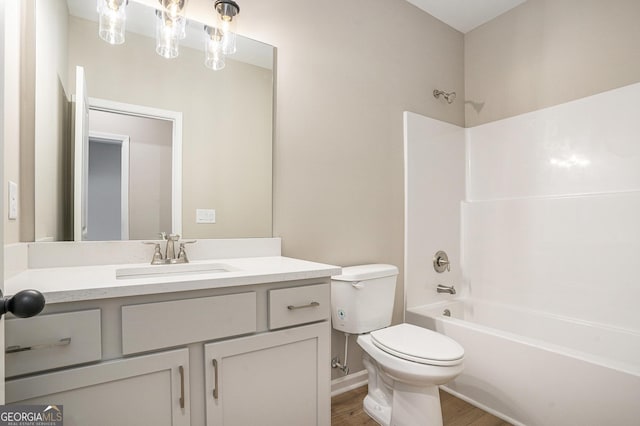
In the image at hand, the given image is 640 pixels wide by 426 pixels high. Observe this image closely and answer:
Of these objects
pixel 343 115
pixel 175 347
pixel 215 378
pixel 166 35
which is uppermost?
pixel 166 35

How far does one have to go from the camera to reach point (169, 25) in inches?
57.1

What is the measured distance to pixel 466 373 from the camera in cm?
189

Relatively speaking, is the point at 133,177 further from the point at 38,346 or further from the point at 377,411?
the point at 377,411

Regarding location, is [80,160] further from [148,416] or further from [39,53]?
[148,416]

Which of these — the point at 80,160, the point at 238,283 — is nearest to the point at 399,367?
the point at 238,283

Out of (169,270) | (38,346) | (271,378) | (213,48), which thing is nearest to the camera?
(38,346)

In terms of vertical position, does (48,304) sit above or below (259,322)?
above

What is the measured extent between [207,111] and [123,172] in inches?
18.8

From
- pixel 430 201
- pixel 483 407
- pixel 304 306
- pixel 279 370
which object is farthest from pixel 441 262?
pixel 279 370

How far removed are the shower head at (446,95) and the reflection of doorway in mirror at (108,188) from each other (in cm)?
215

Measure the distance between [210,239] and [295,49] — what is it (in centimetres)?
116

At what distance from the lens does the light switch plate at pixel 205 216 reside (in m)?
1.54

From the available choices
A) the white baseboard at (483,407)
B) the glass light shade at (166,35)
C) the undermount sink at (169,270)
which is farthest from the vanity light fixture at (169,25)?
the white baseboard at (483,407)

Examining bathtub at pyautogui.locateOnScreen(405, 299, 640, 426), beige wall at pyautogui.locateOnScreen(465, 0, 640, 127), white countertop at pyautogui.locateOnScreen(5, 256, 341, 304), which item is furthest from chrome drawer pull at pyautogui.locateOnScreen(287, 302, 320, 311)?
beige wall at pyautogui.locateOnScreen(465, 0, 640, 127)
